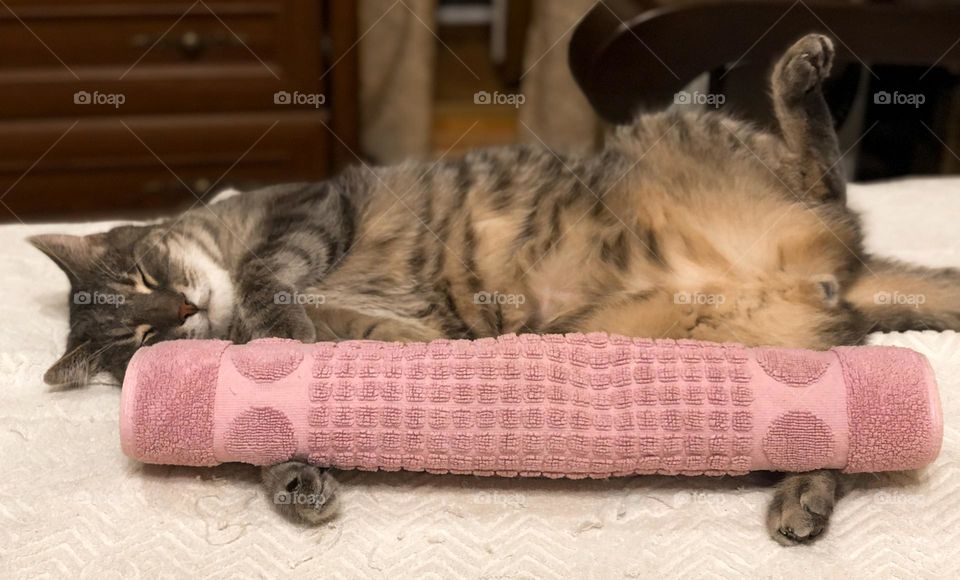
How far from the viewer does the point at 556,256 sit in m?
1.41

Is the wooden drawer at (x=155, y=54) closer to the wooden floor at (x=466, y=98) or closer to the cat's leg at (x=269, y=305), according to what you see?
the wooden floor at (x=466, y=98)

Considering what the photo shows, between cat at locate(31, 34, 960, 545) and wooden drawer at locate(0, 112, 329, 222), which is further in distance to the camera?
wooden drawer at locate(0, 112, 329, 222)

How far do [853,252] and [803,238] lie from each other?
0.31 feet

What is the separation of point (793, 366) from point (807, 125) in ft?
1.77

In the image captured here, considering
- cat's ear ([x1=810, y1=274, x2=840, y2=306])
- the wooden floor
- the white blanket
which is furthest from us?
the wooden floor

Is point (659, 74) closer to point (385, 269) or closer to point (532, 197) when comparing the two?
point (532, 197)

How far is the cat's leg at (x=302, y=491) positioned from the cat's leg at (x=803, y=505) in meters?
0.54

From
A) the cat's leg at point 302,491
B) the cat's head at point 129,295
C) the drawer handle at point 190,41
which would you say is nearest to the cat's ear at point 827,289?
the cat's leg at point 302,491

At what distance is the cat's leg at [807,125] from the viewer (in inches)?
55.6

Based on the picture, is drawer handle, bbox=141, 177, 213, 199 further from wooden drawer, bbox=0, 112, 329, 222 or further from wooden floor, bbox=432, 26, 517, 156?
wooden floor, bbox=432, 26, 517, 156

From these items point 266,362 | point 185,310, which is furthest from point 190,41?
point 266,362

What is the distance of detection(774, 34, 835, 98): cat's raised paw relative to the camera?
1406 mm

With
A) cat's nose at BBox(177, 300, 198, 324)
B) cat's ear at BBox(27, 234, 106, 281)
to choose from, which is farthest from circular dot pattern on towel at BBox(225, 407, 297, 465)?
cat's ear at BBox(27, 234, 106, 281)

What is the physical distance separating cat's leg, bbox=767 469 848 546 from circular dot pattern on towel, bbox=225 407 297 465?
1.95 ft
